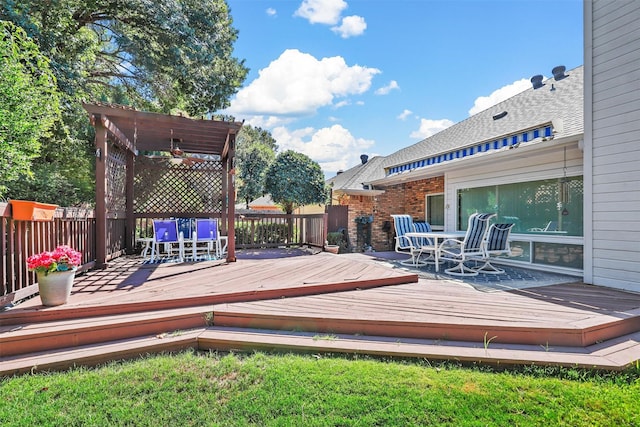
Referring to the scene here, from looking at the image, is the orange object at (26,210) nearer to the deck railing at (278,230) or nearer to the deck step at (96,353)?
the deck step at (96,353)

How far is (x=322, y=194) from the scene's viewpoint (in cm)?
1260

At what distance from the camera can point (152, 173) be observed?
8.20 metres

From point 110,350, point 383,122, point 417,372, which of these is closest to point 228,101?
point 383,122

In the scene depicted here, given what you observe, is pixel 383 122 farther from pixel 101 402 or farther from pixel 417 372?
pixel 101 402

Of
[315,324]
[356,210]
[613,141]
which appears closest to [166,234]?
[315,324]

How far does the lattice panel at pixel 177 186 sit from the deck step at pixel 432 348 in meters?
5.84

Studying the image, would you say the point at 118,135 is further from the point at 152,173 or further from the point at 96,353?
the point at 96,353

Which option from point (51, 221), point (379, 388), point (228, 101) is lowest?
point (379, 388)

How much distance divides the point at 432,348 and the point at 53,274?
4.29 metres

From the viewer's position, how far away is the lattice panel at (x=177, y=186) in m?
8.09

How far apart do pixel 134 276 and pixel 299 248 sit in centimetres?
579

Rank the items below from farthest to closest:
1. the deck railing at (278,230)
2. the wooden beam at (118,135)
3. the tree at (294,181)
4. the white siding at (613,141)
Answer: the tree at (294,181)
the deck railing at (278,230)
the wooden beam at (118,135)
the white siding at (613,141)

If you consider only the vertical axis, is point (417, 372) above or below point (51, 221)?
below

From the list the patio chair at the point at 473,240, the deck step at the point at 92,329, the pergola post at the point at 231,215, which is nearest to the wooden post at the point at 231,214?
the pergola post at the point at 231,215
